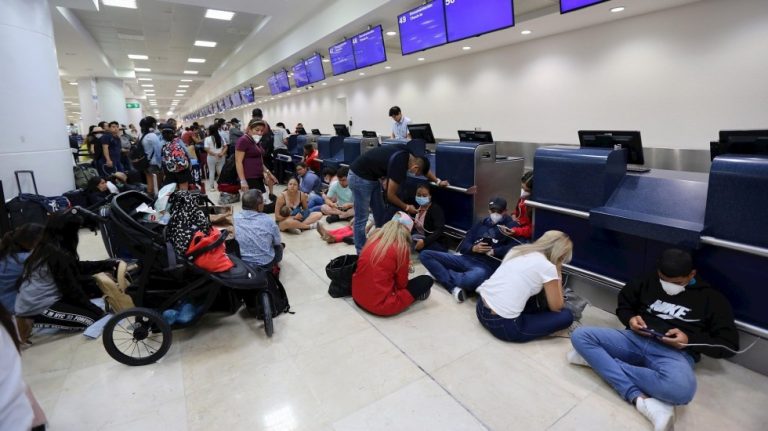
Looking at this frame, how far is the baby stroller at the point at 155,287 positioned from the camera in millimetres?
2707

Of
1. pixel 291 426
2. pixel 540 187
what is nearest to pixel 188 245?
pixel 291 426

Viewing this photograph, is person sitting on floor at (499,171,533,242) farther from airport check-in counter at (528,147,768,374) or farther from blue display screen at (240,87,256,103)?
blue display screen at (240,87,256,103)

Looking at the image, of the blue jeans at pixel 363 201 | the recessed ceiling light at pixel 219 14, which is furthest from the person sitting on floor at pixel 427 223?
the recessed ceiling light at pixel 219 14

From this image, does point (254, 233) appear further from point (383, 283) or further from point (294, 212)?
point (294, 212)

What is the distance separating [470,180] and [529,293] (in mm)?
2001

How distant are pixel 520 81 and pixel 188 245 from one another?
733 centimetres

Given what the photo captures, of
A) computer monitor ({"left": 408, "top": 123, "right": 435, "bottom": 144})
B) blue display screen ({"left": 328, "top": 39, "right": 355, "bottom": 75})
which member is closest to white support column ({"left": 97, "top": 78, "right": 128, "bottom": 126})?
blue display screen ({"left": 328, "top": 39, "right": 355, "bottom": 75})

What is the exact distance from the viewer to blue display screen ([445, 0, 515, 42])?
4.72m

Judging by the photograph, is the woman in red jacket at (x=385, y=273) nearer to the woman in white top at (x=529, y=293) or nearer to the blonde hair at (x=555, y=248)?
the woman in white top at (x=529, y=293)

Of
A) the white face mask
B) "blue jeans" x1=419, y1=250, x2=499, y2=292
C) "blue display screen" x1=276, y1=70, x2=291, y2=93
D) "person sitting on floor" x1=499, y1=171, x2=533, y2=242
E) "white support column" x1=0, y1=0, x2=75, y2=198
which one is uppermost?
"blue display screen" x1=276, y1=70, x2=291, y2=93

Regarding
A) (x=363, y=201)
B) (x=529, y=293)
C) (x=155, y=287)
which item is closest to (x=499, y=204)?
(x=529, y=293)

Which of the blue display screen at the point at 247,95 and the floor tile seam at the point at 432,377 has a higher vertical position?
the blue display screen at the point at 247,95

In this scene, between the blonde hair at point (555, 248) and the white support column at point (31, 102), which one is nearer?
the blonde hair at point (555, 248)

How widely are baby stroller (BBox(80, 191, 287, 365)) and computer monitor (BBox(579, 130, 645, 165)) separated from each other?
3.13 m
